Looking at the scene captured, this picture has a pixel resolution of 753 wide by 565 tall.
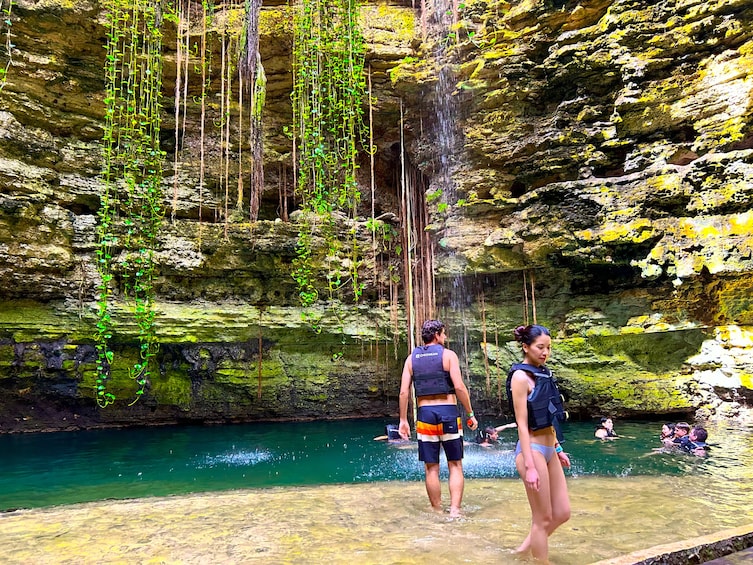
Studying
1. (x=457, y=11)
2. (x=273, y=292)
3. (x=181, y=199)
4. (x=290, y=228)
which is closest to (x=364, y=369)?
(x=273, y=292)

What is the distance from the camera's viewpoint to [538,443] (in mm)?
2240

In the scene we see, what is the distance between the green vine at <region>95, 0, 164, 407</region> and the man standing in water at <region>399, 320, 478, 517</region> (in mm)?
4857

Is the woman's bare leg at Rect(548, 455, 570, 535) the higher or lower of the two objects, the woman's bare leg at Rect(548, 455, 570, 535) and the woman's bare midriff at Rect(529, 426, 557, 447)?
the lower

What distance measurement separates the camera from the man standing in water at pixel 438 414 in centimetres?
327

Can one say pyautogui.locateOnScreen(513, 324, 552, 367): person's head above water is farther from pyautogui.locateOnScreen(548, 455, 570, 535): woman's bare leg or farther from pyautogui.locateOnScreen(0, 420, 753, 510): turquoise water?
pyautogui.locateOnScreen(0, 420, 753, 510): turquoise water

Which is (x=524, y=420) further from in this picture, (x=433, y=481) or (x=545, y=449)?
(x=433, y=481)

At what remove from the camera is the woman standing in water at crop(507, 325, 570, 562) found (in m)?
2.20

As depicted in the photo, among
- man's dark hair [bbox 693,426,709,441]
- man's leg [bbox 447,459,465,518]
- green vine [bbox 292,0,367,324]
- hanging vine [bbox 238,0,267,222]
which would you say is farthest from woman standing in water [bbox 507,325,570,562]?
hanging vine [bbox 238,0,267,222]

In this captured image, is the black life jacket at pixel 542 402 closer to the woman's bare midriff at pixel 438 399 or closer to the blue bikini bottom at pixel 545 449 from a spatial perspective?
the blue bikini bottom at pixel 545 449

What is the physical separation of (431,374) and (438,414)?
0.92ft

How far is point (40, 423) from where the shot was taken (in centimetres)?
990

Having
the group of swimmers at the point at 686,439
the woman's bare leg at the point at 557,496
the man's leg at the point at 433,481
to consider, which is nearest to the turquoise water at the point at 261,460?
the group of swimmers at the point at 686,439

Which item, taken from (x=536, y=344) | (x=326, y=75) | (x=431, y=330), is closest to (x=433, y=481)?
(x=431, y=330)

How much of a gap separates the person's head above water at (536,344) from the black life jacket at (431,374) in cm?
105
